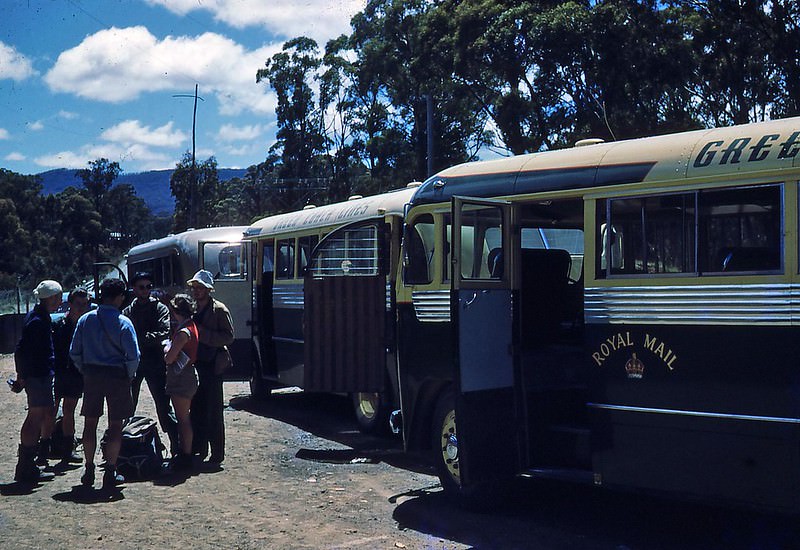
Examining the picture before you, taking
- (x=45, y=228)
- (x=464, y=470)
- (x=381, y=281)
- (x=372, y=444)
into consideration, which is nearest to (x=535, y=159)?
(x=464, y=470)

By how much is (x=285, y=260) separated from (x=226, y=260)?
2496 mm

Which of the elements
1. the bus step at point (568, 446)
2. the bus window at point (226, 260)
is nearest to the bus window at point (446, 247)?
the bus step at point (568, 446)

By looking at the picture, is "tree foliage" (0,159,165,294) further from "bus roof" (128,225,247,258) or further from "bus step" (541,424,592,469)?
"bus step" (541,424,592,469)

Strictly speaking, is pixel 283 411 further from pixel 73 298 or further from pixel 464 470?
pixel 464 470

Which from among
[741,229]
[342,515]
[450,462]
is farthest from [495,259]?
[342,515]

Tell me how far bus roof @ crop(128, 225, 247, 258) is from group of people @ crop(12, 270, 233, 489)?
21.4ft

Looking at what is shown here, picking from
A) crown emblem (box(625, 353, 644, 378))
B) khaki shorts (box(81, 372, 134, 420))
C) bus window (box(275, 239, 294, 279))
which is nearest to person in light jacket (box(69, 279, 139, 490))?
khaki shorts (box(81, 372, 134, 420))

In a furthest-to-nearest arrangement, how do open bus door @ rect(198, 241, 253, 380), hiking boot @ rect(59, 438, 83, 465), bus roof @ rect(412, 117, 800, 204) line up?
1. open bus door @ rect(198, 241, 253, 380)
2. hiking boot @ rect(59, 438, 83, 465)
3. bus roof @ rect(412, 117, 800, 204)

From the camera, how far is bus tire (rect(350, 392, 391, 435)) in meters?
11.5

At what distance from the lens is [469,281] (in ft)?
24.5

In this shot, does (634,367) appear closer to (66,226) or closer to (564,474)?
(564,474)

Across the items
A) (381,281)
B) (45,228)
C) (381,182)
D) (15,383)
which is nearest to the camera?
(15,383)

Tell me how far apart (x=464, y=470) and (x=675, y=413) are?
172 cm

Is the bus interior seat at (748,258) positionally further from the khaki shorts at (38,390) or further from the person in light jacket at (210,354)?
the khaki shorts at (38,390)
